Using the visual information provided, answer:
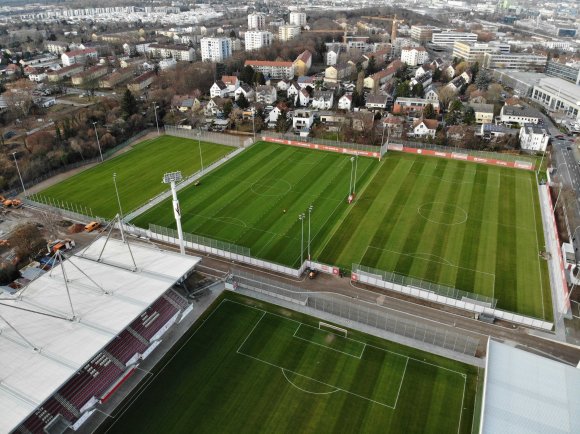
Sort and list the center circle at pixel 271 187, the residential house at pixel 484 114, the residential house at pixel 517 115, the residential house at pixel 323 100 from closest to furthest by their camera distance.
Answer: the center circle at pixel 271 187
the residential house at pixel 517 115
the residential house at pixel 484 114
the residential house at pixel 323 100

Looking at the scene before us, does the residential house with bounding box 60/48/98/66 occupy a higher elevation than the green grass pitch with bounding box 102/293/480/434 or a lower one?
higher

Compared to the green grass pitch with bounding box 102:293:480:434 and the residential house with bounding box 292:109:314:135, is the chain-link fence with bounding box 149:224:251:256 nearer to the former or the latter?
the green grass pitch with bounding box 102:293:480:434

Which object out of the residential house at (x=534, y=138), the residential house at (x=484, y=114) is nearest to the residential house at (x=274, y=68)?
the residential house at (x=484, y=114)

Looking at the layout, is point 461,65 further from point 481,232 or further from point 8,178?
point 8,178

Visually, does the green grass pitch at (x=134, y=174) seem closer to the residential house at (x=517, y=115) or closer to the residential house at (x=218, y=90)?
the residential house at (x=218, y=90)

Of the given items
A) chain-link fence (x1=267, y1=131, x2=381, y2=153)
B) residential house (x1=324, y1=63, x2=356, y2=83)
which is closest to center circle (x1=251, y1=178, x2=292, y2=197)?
chain-link fence (x1=267, y1=131, x2=381, y2=153)
